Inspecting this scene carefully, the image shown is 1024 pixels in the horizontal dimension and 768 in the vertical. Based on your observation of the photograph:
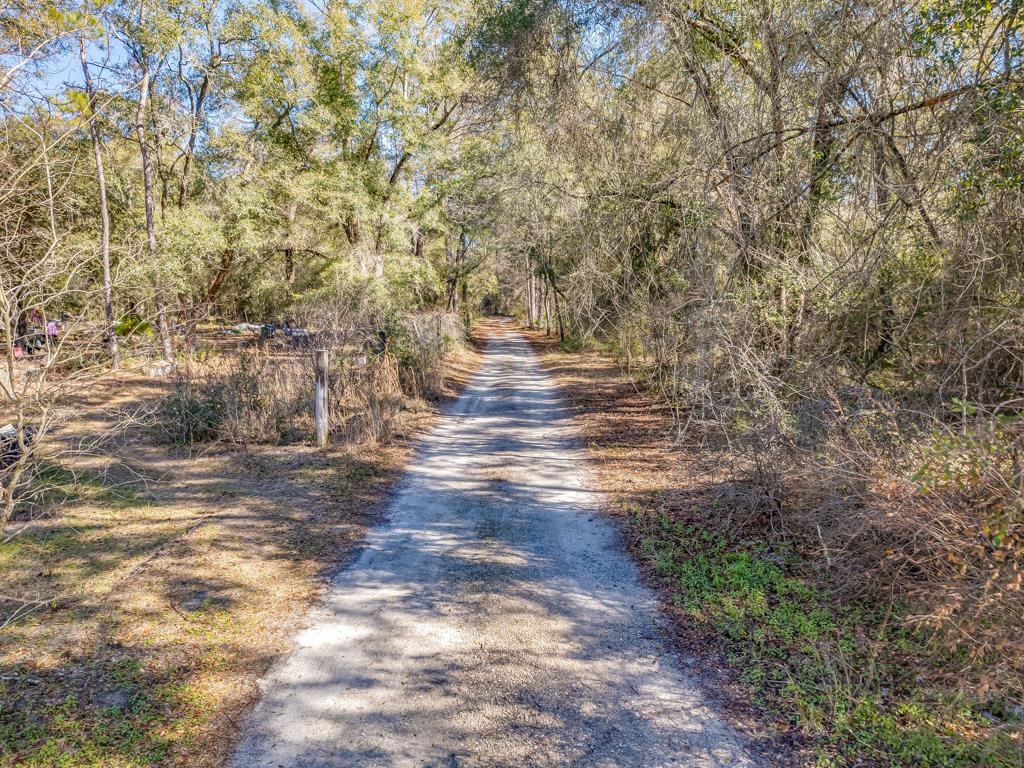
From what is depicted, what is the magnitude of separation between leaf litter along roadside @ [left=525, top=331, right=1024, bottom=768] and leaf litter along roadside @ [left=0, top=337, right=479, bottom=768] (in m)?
3.31

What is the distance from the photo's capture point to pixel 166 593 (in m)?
4.93

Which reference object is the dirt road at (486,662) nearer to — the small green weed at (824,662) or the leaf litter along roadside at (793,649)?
the leaf litter along roadside at (793,649)

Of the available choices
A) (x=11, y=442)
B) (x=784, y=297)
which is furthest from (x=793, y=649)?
(x=11, y=442)

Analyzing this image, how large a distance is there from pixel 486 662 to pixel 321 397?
662 centimetres

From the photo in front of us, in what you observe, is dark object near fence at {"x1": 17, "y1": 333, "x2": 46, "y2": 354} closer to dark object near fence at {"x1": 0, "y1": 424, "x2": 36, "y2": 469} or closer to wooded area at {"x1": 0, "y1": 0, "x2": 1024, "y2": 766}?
wooded area at {"x1": 0, "y1": 0, "x2": 1024, "y2": 766}

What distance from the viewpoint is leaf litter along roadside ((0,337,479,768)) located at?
335cm

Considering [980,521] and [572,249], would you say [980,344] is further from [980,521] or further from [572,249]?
[572,249]

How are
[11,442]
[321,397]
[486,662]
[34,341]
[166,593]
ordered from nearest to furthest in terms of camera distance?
[34,341], [486,662], [166,593], [11,442], [321,397]

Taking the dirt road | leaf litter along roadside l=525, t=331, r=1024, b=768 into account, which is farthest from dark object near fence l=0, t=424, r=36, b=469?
leaf litter along roadside l=525, t=331, r=1024, b=768

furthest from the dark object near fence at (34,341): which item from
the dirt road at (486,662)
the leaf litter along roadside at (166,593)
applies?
the dirt road at (486,662)

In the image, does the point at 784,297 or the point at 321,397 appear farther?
the point at 321,397

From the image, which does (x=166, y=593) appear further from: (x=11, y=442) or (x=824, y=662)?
(x=824, y=662)

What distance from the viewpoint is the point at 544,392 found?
16312 mm

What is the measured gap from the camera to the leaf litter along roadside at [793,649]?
3.17m
